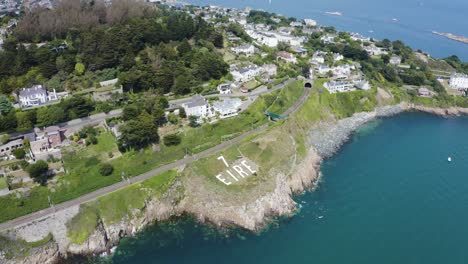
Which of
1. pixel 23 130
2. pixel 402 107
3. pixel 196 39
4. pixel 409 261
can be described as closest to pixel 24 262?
pixel 23 130

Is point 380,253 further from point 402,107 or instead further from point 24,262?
point 402,107

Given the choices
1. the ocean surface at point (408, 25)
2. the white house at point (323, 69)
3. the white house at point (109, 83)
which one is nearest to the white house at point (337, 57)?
the white house at point (323, 69)

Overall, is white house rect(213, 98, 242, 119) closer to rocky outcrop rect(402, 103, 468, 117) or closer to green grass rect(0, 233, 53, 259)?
green grass rect(0, 233, 53, 259)

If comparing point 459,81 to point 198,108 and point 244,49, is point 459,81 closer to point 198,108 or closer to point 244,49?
point 244,49

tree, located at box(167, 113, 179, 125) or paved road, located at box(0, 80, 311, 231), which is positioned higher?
tree, located at box(167, 113, 179, 125)

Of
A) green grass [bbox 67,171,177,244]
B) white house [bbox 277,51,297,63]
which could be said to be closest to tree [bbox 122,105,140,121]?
green grass [bbox 67,171,177,244]

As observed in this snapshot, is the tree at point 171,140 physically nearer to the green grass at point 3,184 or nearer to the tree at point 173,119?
the tree at point 173,119
